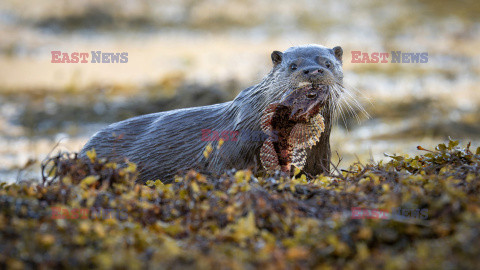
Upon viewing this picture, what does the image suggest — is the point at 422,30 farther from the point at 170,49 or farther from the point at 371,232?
the point at 371,232

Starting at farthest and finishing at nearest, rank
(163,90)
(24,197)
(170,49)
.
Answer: (170,49) → (163,90) → (24,197)

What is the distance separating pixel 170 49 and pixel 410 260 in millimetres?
13401

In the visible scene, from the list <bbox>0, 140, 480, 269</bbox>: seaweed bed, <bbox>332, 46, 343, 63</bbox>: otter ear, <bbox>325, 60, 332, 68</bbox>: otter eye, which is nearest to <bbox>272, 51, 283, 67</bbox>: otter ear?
<bbox>325, 60, 332, 68</bbox>: otter eye

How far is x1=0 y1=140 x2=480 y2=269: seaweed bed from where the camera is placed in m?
2.46

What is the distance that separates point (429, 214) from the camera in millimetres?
2871

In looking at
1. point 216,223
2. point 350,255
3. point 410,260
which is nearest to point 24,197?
point 216,223

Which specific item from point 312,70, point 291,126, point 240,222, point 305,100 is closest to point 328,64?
point 312,70

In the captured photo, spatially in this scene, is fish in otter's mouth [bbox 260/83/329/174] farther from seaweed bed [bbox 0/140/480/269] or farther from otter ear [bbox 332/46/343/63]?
otter ear [bbox 332/46/343/63]

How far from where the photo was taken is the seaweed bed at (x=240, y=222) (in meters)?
2.46

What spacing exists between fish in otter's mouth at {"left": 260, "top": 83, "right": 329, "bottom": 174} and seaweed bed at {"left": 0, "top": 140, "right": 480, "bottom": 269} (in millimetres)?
510

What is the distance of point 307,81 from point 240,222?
1.54 metres

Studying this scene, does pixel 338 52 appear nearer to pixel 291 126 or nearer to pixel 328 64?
pixel 328 64

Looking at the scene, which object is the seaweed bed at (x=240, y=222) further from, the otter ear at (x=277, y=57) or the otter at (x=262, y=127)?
the otter ear at (x=277, y=57)

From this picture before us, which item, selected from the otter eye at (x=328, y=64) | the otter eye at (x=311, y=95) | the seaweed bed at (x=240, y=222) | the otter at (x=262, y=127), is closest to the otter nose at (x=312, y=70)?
the otter at (x=262, y=127)
